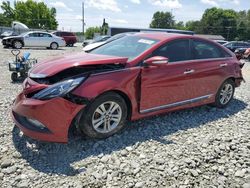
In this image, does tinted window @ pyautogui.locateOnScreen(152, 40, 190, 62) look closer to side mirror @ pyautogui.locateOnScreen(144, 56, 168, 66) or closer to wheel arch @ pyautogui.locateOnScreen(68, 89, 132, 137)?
side mirror @ pyautogui.locateOnScreen(144, 56, 168, 66)

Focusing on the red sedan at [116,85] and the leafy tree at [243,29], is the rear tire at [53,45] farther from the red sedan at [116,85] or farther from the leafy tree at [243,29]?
the leafy tree at [243,29]

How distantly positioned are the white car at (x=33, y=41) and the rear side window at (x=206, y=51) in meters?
→ 18.2

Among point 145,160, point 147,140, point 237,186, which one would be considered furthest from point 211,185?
point 147,140

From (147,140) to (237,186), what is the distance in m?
1.35

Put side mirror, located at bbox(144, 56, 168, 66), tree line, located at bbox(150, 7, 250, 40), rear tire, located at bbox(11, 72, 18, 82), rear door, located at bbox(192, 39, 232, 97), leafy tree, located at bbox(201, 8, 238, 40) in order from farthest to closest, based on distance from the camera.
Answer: leafy tree, located at bbox(201, 8, 238, 40), tree line, located at bbox(150, 7, 250, 40), rear tire, located at bbox(11, 72, 18, 82), rear door, located at bbox(192, 39, 232, 97), side mirror, located at bbox(144, 56, 168, 66)

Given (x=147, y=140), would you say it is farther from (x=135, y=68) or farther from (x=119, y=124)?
(x=135, y=68)

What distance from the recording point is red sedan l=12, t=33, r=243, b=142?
328cm

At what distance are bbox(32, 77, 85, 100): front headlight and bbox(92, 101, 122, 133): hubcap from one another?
51cm

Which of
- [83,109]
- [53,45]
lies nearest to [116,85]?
[83,109]

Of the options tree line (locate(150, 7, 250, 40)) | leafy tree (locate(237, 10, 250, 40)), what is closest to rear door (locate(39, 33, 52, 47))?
tree line (locate(150, 7, 250, 40))

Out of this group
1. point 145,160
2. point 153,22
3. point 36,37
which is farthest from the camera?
point 153,22

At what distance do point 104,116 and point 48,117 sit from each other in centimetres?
81

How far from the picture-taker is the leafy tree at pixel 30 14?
223 ft

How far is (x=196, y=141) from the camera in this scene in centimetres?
396
